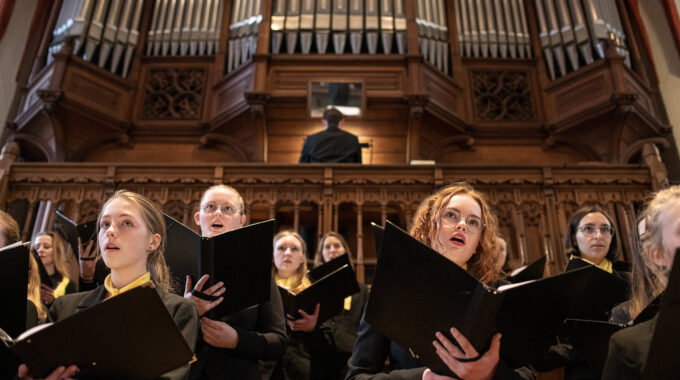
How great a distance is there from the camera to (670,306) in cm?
106

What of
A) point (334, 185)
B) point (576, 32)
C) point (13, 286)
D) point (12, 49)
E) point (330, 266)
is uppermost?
point (576, 32)

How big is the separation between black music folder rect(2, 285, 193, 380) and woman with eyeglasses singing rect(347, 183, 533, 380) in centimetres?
50

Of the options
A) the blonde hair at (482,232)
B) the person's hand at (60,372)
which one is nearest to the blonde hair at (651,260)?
the blonde hair at (482,232)

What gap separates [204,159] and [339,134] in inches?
76.4

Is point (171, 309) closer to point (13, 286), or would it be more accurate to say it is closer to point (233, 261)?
point (233, 261)

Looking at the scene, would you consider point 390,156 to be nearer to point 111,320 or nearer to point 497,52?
point 497,52

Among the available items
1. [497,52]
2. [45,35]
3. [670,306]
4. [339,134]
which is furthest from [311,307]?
[45,35]

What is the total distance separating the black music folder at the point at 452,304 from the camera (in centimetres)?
Result: 114

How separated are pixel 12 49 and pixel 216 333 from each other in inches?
220

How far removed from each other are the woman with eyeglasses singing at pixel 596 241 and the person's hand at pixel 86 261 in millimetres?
2339

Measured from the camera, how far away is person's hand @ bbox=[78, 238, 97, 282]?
2.53 metres

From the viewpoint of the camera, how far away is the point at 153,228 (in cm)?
168

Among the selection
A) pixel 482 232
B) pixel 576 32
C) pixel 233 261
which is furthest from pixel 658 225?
pixel 576 32

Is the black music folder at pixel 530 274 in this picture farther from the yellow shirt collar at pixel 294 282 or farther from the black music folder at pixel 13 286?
the black music folder at pixel 13 286
